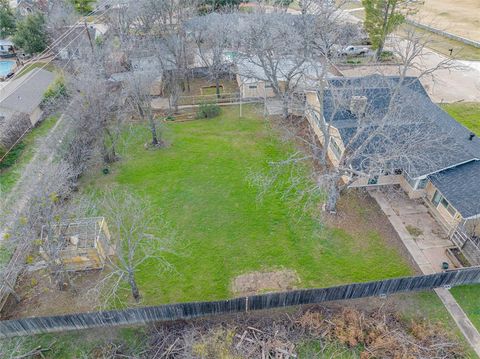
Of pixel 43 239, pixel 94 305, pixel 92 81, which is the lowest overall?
pixel 94 305

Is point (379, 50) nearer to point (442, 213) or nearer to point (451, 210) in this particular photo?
point (442, 213)

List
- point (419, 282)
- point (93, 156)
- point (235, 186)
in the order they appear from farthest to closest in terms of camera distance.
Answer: point (93, 156), point (235, 186), point (419, 282)

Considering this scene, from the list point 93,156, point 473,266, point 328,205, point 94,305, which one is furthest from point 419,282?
point 93,156

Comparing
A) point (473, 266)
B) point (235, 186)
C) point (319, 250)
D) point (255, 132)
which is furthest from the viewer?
point (255, 132)

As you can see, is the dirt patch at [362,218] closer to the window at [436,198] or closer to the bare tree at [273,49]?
the window at [436,198]

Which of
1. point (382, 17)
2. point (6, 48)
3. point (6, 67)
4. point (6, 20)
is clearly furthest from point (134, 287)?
point (6, 20)

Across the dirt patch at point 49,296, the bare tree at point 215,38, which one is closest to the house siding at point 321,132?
the bare tree at point 215,38

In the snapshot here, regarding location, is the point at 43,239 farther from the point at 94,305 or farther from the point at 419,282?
the point at 419,282
